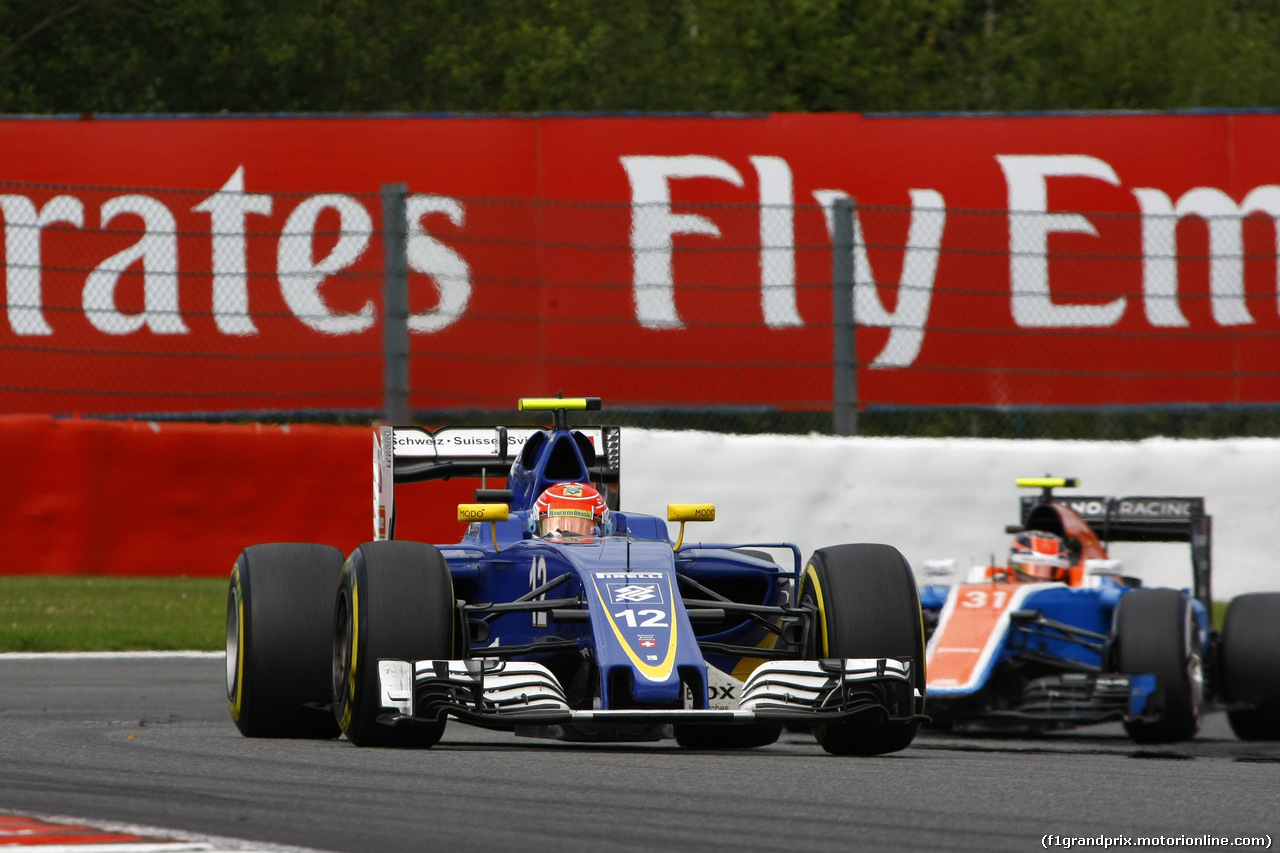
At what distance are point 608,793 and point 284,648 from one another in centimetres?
206

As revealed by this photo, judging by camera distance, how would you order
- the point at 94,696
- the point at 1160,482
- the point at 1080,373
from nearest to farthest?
Answer: the point at 94,696, the point at 1160,482, the point at 1080,373

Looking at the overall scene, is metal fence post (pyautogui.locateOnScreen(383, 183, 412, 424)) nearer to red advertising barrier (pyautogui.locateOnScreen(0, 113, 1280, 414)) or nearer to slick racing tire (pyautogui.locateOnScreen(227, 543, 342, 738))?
red advertising barrier (pyautogui.locateOnScreen(0, 113, 1280, 414))

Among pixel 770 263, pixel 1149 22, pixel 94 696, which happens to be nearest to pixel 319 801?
pixel 94 696

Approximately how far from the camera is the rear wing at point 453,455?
8031 millimetres

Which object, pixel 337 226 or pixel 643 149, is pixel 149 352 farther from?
pixel 643 149

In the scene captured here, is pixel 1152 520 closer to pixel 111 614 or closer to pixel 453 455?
pixel 453 455

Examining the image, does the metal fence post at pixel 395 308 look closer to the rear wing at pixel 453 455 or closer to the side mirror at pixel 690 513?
the rear wing at pixel 453 455

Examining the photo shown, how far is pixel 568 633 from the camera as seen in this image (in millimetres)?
6734

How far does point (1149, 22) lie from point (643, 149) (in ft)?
36.3

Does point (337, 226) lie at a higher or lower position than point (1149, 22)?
lower

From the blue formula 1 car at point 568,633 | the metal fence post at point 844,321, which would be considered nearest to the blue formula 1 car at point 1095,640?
the blue formula 1 car at point 568,633

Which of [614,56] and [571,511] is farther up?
[614,56]

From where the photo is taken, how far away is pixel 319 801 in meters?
5.02

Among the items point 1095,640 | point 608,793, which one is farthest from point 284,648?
point 1095,640
